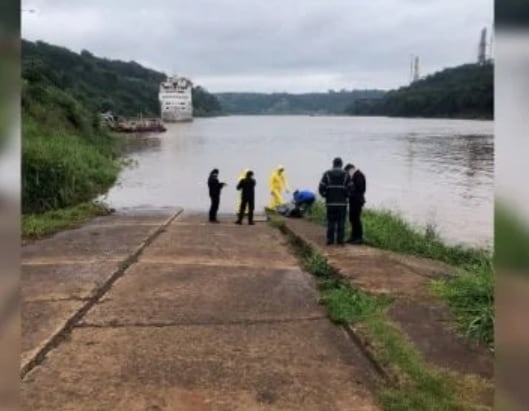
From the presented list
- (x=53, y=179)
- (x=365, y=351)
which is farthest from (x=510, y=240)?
(x=53, y=179)

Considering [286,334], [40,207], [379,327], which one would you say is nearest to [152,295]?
[286,334]

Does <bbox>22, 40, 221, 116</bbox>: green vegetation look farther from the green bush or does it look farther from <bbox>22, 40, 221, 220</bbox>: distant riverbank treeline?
the green bush

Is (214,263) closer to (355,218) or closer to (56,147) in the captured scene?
(355,218)

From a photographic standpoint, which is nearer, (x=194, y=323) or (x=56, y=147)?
(x=194, y=323)

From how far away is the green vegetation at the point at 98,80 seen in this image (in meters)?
40.3

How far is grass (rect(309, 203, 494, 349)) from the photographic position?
5.00 m

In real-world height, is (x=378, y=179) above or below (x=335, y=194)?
below

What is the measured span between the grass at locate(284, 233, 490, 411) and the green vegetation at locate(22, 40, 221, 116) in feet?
72.7

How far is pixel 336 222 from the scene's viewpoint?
29.8ft

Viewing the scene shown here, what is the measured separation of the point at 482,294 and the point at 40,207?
34.5 ft

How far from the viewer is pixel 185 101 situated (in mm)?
106125

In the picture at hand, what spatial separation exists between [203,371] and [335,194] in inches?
207

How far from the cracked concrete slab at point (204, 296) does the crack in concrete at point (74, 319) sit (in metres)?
0.07

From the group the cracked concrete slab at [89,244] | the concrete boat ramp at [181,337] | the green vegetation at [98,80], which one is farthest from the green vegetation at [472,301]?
the green vegetation at [98,80]
